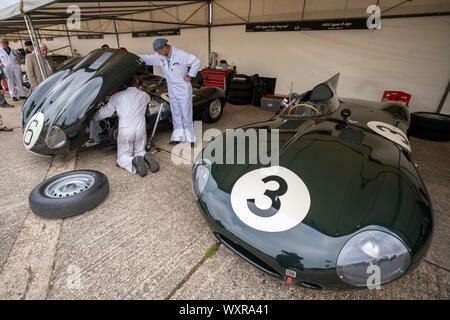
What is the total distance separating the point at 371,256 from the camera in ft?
3.64

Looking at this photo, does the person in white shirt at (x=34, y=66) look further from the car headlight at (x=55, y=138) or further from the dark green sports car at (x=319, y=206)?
the dark green sports car at (x=319, y=206)

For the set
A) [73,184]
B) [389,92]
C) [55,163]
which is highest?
[389,92]

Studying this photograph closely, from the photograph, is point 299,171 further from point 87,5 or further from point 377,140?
point 87,5

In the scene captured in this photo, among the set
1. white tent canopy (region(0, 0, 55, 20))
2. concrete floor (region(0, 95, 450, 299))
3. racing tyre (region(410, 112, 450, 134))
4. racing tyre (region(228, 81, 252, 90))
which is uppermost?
white tent canopy (region(0, 0, 55, 20))

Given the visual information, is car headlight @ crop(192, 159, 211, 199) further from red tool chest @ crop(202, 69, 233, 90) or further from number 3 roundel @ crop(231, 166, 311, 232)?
red tool chest @ crop(202, 69, 233, 90)

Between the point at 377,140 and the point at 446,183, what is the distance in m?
1.93

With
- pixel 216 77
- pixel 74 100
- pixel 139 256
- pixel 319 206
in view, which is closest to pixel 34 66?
pixel 74 100

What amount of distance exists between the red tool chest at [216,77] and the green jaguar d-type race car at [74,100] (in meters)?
4.24

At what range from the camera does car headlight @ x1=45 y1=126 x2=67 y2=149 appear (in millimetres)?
2636

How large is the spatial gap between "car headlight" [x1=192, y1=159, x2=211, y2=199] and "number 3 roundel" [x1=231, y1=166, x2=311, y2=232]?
10.5 inches

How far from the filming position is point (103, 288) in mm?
Answer: 1454

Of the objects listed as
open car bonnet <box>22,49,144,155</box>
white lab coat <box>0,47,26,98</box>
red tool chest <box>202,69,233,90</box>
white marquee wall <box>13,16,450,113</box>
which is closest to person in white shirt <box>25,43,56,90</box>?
white lab coat <box>0,47,26,98</box>
